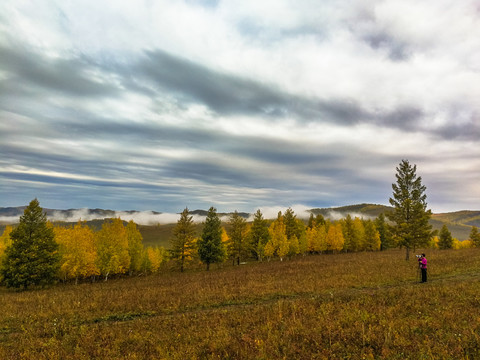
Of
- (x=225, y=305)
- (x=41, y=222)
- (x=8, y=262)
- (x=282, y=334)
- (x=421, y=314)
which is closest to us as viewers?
(x=282, y=334)

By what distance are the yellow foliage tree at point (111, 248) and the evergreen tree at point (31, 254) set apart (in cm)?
540

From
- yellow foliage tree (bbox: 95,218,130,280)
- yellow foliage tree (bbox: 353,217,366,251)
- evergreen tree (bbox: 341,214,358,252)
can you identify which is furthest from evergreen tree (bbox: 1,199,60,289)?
yellow foliage tree (bbox: 353,217,366,251)

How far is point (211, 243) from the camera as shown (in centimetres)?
4484

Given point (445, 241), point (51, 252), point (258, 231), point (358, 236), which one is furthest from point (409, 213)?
point (445, 241)

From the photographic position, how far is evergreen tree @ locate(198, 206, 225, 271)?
44.9m

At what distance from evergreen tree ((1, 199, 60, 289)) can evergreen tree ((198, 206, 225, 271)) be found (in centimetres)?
2116

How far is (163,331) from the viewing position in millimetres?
10508

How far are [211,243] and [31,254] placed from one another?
2491 centimetres

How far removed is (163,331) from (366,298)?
10191mm

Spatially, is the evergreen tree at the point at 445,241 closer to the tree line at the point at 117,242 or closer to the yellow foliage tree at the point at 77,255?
the tree line at the point at 117,242

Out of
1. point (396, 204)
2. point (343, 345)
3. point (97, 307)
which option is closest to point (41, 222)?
point (97, 307)

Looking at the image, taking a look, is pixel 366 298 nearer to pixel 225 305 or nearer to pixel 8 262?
pixel 225 305

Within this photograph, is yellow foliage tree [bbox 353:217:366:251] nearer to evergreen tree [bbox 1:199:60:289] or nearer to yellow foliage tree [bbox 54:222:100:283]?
yellow foliage tree [bbox 54:222:100:283]

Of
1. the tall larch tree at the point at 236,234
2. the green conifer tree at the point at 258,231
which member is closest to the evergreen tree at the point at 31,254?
the tall larch tree at the point at 236,234
